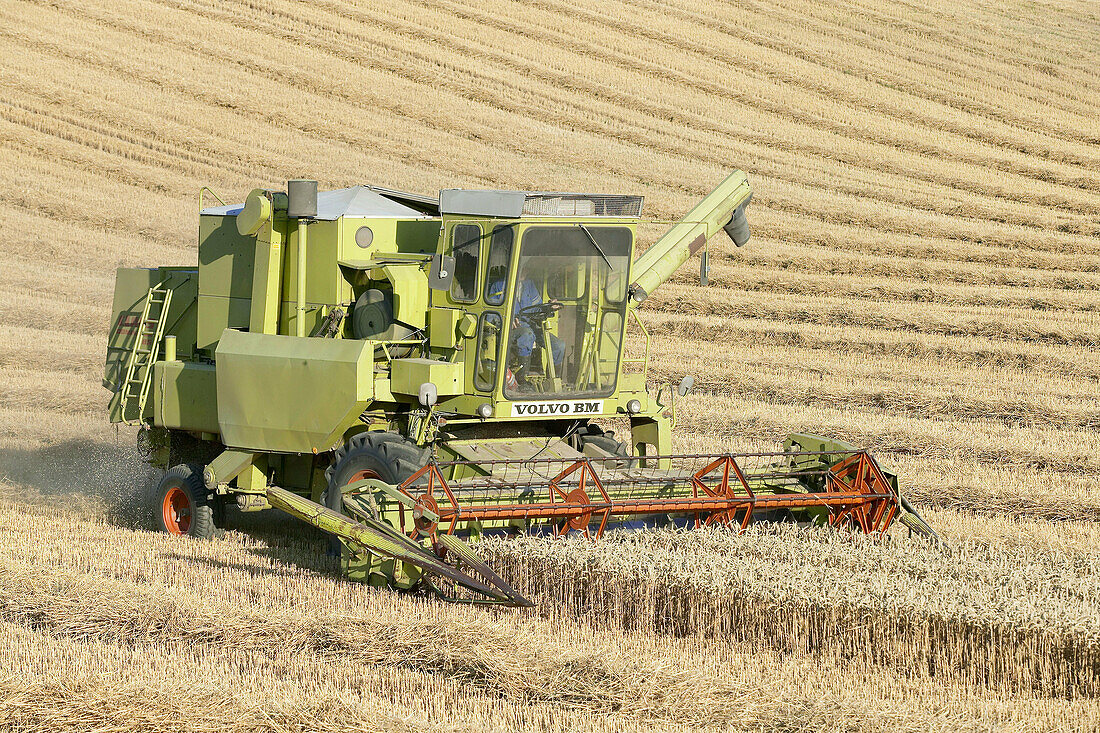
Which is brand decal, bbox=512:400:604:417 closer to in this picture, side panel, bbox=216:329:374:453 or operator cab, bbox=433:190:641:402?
operator cab, bbox=433:190:641:402

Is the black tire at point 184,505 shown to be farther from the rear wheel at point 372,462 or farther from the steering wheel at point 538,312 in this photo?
the steering wheel at point 538,312

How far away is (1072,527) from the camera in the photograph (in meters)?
9.93

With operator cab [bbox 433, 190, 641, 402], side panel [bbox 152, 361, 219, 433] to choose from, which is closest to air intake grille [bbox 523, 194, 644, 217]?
operator cab [bbox 433, 190, 641, 402]

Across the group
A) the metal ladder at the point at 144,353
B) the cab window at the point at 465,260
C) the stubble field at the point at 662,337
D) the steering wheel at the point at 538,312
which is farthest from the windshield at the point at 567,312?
the metal ladder at the point at 144,353

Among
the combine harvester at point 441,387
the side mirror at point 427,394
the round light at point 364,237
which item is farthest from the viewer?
the round light at point 364,237

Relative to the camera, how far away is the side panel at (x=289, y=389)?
8.76 meters

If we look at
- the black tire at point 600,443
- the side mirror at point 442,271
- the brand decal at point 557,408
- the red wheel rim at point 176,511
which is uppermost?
Answer: the side mirror at point 442,271

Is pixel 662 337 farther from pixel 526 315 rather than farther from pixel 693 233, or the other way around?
pixel 526 315

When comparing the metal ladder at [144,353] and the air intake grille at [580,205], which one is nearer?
the air intake grille at [580,205]

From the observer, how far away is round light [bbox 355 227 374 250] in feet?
31.1

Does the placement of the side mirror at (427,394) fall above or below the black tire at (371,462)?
above

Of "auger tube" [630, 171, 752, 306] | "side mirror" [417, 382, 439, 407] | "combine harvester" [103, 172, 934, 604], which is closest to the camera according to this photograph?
"combine harvester" [103, 172, 934, 604]

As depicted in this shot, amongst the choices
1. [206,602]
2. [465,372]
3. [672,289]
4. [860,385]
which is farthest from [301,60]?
[206,602]

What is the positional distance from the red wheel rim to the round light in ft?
7.31
